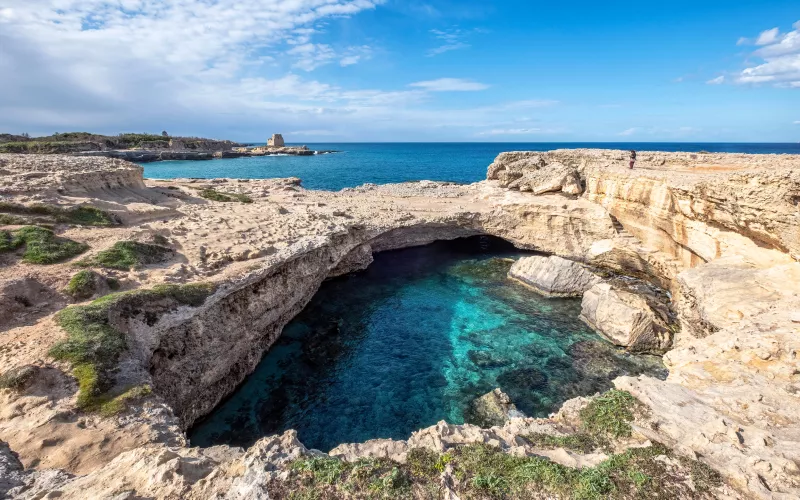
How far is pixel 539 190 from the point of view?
33.4 metres

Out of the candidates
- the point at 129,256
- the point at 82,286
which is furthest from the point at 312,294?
the point at 82,286

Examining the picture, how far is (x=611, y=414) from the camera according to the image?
951 cm

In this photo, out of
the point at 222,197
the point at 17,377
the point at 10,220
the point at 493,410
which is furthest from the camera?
the point at 222,197

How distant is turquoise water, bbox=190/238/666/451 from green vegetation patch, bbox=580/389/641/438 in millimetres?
4949

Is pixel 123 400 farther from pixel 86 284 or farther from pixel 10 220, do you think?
pixel 10 220

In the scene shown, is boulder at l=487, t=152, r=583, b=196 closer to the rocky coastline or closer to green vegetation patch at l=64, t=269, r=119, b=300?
the rocky coastline

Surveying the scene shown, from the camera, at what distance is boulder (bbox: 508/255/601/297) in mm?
24016

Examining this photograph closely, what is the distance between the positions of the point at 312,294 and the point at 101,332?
12033 millimetres

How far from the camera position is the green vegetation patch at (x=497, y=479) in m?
6.65

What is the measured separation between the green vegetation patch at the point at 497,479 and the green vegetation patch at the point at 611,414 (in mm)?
1401

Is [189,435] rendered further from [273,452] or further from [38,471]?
[273,452]

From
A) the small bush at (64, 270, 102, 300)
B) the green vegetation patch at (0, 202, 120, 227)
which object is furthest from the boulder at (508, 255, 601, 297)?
the green vegetation patch at (0, 202, 120, 227)

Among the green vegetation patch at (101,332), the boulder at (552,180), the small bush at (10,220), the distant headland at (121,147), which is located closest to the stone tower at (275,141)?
the distant headland at (121,147)

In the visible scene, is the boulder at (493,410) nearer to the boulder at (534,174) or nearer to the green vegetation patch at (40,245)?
the green vegetation patch at (40,245)
